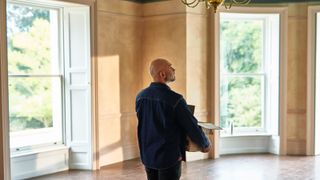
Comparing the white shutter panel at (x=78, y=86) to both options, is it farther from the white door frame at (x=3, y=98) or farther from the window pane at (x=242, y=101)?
the window pane at (x=242, y=101)

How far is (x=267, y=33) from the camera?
695cm

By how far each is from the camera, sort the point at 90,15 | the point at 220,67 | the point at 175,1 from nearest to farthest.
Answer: the point at 90,15, the point at 175,1, the point at 220,67

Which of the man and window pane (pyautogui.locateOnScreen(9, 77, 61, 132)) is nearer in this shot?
the man

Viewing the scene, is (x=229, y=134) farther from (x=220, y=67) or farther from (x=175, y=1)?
(x=175, y=1)

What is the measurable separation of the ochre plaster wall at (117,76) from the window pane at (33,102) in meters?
0.66

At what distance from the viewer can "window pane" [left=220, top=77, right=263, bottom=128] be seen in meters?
7.01

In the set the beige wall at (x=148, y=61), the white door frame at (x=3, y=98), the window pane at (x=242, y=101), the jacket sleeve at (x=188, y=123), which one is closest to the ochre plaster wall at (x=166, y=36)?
the beige wall at (x=148, y=61)

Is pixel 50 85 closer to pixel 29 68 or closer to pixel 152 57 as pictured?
pixel 29 68

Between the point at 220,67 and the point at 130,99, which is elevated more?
the point at 220,67

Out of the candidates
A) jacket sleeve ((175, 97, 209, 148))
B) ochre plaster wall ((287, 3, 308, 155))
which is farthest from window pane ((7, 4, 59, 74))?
ochre plaster wall ((287, 3, 308, 155))

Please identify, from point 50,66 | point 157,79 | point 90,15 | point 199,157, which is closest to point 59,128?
point 50,66

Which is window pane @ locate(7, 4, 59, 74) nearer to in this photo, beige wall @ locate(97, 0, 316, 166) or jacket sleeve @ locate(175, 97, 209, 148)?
beige wall @ locate(97, 0, 316, 166)

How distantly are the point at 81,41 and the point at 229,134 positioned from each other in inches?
118

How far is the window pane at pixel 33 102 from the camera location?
5.44 metres
